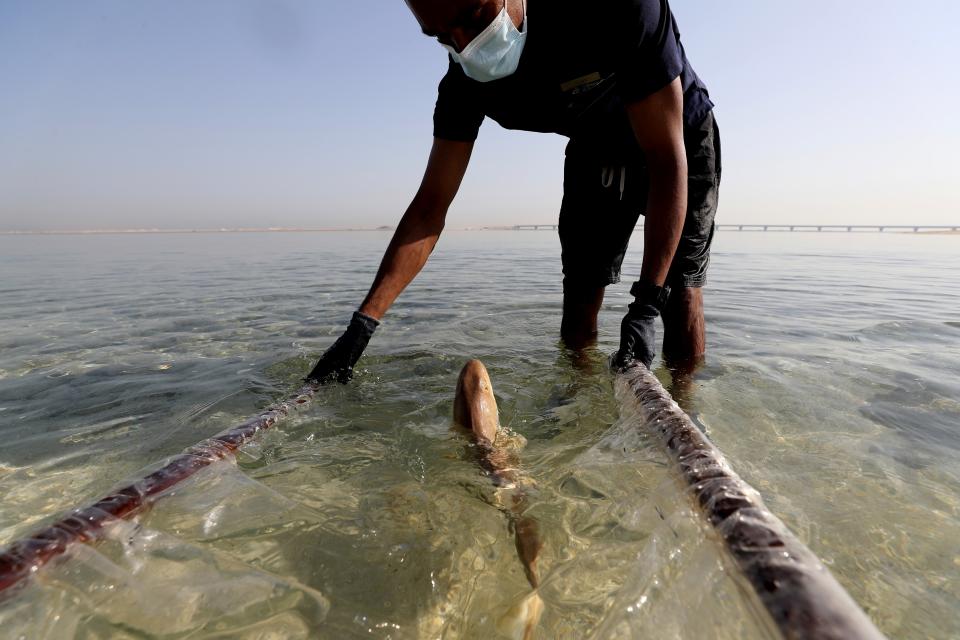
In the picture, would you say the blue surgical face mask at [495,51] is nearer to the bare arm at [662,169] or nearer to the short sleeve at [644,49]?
the short sleeve at [644,49]

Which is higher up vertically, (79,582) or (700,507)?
(700,507)

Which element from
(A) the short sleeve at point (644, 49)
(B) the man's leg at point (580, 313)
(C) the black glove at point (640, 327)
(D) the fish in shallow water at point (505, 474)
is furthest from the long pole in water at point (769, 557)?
(B) the man's leg at point (580, 313)

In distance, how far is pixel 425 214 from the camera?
2.81 metres

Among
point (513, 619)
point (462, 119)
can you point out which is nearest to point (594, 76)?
point (462, 119)

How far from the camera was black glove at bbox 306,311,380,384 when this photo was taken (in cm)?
244

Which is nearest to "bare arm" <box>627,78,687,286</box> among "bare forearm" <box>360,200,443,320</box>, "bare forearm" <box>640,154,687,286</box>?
"bare forearm" <box>640,154,687,286</box>

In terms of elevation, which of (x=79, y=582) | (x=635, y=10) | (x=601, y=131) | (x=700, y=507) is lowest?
(x=79, y=582)

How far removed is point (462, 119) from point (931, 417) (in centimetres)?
281

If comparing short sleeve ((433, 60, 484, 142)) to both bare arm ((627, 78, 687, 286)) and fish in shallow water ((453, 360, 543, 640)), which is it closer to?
bare arm ((627, 78, 687, 286))

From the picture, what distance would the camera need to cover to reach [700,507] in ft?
3.09

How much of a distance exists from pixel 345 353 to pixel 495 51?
154 cm

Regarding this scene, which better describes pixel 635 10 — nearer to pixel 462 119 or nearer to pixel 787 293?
pixel 462 119

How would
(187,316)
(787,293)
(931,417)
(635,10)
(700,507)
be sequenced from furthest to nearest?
(787,293) < (187,316) < (931,417) < (635,10) < (700,507)

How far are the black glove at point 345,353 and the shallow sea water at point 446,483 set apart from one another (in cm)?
9
